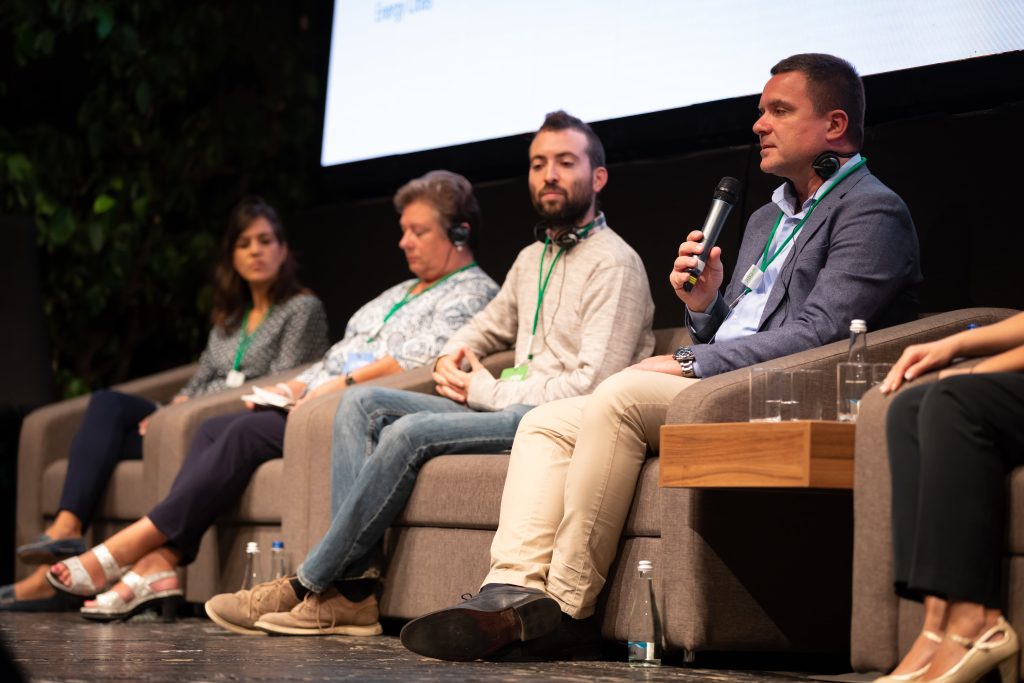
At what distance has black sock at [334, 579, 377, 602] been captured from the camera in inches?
131

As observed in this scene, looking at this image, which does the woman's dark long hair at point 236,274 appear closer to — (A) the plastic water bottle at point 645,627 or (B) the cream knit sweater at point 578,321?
(B) the cream knit sweater at point 578,321

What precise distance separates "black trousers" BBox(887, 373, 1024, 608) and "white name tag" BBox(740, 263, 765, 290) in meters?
0.87

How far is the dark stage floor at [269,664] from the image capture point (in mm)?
2381

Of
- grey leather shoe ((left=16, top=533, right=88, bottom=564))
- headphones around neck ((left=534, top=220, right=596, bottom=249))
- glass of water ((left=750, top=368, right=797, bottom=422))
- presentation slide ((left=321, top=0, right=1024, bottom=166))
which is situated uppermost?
presentation slide ((left=321, top=0, right=1024, bottom=166))

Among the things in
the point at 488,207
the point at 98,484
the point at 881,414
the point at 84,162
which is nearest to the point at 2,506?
the point at 98,484

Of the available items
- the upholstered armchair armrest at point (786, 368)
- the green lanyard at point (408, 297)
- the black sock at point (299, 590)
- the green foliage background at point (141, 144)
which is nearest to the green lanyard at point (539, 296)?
the green lanyard at point (408, 297)

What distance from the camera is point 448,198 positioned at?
4.21 metres

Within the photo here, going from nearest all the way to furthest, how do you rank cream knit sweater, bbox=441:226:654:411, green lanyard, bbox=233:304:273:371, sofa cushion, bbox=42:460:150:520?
1. cream knit sweater, bbox=441:226:654:411
2. sofa cushion, bbox=42:460:150:520
3. green lanyard, bbox=233:304:273:371

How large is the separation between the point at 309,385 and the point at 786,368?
2197 mm

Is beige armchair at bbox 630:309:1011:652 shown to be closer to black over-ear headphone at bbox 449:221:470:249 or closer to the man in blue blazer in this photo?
the man in blue blazer

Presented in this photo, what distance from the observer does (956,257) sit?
324 centimetres

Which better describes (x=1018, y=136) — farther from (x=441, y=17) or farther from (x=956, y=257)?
(x=441, y=17)

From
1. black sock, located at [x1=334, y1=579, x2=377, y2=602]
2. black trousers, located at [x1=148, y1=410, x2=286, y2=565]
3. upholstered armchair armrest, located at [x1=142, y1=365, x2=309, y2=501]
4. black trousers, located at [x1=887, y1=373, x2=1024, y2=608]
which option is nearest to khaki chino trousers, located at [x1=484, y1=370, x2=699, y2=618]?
black sock, located at [x1=334, y1=579, x2=377, y2=602]

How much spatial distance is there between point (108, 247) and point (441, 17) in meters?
1.76
